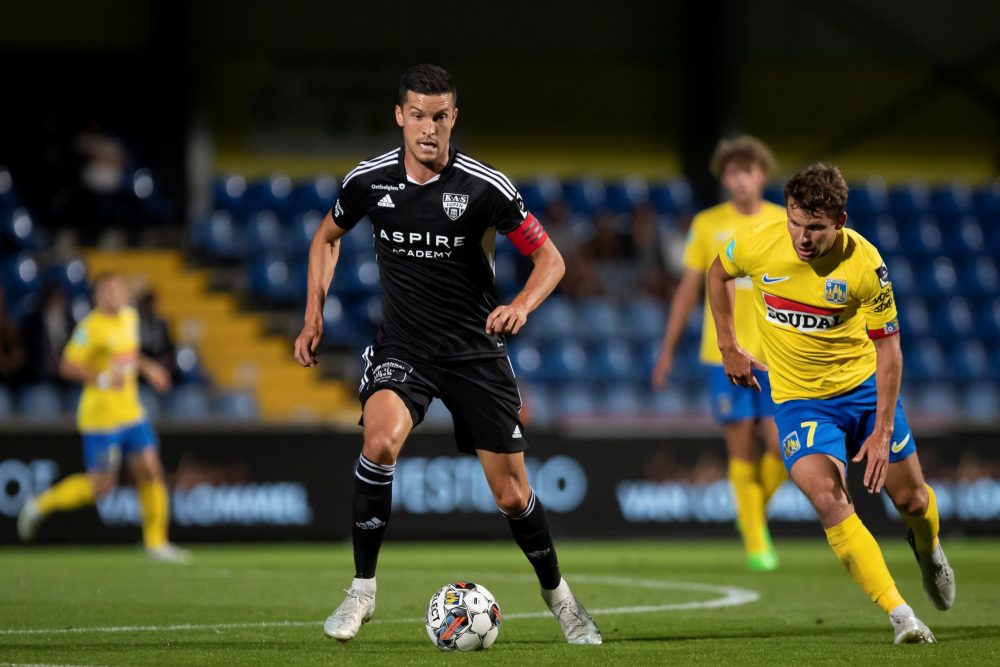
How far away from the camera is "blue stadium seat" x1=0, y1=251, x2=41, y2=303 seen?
16688 mm

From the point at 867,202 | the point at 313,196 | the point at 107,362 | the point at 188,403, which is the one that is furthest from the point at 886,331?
the point at 867,202

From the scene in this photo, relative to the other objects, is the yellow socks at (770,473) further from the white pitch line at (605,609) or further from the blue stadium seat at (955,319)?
the blue stadium seat at (955,319)

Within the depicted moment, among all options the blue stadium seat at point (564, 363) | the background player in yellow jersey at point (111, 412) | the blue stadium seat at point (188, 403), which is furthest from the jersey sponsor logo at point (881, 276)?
the blue stadium seat at point (564, 363)

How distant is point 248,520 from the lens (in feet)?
45.9

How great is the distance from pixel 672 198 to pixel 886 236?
2813 mm

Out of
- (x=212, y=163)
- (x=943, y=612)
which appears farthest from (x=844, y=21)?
(x=943, y=612)

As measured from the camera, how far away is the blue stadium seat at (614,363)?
17.9 meters

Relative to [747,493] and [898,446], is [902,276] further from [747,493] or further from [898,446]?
[898,446]

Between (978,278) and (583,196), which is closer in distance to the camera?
(978,278)

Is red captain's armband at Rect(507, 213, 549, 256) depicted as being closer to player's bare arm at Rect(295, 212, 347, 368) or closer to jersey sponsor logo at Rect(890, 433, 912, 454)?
player's bare arm at Rect(295, 212, 347, 368)

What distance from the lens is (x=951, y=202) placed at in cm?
2162

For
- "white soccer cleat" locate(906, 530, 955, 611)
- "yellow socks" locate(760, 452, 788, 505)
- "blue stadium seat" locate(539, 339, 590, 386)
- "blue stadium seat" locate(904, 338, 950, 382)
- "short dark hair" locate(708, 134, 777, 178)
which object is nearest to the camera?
"white soccer cleat" locate(906, 530, 955, 611)

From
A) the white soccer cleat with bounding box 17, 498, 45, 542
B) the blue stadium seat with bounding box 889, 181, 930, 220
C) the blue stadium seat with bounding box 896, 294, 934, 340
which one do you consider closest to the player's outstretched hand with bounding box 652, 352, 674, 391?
the white soccer cleat with bounding box 17, 498, 45, 542

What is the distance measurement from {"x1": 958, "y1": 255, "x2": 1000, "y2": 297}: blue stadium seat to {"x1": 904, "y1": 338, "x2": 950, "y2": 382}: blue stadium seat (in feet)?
4.84
